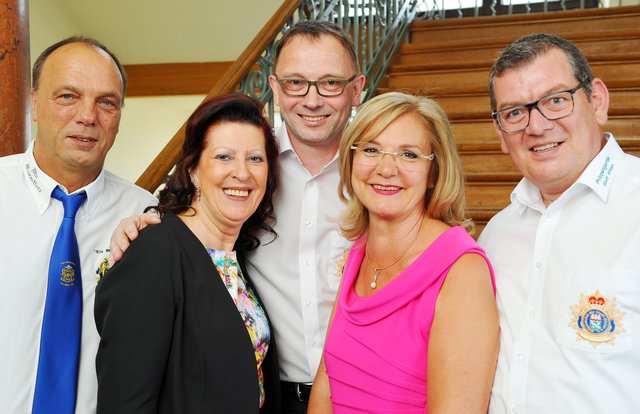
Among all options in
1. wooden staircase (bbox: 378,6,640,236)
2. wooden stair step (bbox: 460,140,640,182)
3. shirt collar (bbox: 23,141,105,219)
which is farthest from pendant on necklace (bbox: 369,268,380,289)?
wooden stair step (bbox: 460,140,640,182)

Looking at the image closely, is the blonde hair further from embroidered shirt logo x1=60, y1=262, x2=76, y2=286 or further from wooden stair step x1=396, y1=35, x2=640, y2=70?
wooden stair step x1=396, y1=35, x2=640, y2=70

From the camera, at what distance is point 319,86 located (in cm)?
227

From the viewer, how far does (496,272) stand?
6.07ft

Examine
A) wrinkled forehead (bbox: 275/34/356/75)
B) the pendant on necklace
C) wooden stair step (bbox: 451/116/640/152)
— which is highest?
wooden stair step (bbox: 451/116/640/152)

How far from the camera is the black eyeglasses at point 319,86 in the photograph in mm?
2264

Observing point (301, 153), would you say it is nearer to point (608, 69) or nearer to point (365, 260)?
point (365, 260)

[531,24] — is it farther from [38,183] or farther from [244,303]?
[38,183]

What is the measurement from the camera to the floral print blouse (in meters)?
1.96

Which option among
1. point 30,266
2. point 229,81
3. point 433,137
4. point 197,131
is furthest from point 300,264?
point 229,81

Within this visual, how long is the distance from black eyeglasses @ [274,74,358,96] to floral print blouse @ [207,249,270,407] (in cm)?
60

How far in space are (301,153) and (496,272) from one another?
78cm

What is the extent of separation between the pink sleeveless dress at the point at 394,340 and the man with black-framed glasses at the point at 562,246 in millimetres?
213

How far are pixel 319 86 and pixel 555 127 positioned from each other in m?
0.80

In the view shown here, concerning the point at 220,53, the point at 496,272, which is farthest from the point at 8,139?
the point at 220,53
